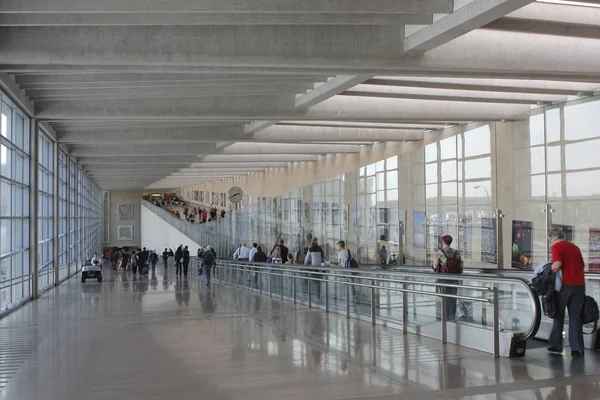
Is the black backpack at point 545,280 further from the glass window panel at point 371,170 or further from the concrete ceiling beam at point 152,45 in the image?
the glass window panel at point 371,170

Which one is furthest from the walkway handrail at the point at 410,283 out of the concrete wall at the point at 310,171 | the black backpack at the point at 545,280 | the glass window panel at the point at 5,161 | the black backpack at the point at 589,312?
the concrete wall at the point at 310,171

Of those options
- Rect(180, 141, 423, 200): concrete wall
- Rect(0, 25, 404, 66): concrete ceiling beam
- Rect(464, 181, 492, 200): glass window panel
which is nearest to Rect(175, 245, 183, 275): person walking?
Rect(180, 141, 423, 200): concrete wall

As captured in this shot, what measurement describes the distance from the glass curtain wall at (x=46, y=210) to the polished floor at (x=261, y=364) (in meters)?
11.6

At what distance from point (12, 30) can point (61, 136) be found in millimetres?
14671

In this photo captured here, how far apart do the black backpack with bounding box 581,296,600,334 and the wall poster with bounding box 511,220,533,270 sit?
9424mm

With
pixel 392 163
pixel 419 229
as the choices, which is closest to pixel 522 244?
pixel 419 229

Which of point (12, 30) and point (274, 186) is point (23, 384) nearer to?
point (12, 30)

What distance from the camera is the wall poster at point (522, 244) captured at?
17.6 m

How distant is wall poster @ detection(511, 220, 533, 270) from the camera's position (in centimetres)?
1759

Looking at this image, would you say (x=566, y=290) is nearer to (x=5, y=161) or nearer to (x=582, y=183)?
(x=582, y=183)

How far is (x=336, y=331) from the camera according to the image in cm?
1071

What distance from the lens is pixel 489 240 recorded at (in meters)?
18.9

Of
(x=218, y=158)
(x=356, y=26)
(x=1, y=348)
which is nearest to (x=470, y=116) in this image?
(x=356, y=26)

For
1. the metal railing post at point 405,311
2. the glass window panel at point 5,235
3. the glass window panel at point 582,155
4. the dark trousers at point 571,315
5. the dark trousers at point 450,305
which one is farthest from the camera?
the glass window panel at point 5,235
